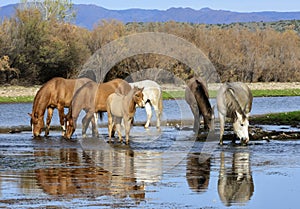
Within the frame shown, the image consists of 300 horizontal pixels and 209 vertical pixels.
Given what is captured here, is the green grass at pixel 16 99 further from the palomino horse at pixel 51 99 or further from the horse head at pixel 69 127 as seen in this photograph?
the horse head at pixel 69 127

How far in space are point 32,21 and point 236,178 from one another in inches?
1392

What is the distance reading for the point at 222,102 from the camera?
17.5m

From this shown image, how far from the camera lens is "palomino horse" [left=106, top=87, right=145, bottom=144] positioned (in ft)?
56.8

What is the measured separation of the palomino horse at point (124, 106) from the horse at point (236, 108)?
5.86ft

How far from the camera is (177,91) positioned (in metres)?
42.6

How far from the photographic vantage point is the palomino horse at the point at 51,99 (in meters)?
19.7

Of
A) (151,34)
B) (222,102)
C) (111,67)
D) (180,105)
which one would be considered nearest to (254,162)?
(222,102)

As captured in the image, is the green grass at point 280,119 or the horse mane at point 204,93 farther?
the green grass at point 280,119

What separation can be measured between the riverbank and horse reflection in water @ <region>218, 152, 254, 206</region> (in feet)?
77.7

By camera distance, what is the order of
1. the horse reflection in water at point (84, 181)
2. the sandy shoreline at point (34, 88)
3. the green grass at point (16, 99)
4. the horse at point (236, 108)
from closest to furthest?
the horse reflection in water at point (84, 181), the horse at point (236, 108), the green grass at point (16, 99), the sandy shoreline at point (34, 88)

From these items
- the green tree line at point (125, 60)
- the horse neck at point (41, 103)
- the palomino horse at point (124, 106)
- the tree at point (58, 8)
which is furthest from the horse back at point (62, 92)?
the tree at point (58, 8)

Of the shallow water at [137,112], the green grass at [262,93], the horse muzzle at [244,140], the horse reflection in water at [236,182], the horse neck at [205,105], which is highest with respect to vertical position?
the horse neck at [205,105]

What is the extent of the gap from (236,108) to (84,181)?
635 cm

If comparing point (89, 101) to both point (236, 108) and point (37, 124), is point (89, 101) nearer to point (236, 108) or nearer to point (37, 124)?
point (37, 124)
